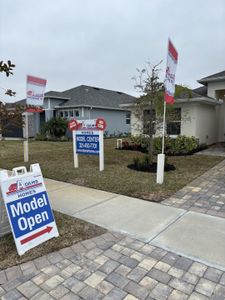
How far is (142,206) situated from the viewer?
4.50 m

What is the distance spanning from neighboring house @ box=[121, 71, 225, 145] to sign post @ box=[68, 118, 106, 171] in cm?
346

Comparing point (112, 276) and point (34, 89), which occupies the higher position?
point (34, 89)

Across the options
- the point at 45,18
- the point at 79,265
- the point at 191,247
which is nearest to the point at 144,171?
the point at 191,247

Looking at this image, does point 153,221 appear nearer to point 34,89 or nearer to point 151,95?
point 151,95

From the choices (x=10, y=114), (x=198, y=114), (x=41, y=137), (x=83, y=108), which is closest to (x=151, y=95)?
(x=10, y=114)

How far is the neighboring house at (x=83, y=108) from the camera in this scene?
2120cm

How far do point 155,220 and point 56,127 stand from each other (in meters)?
17.6

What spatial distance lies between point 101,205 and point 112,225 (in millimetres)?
897

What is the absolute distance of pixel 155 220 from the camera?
387cm

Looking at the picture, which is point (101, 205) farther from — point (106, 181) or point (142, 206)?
point (106, 181)

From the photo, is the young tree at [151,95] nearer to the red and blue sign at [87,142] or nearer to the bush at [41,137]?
the red and blue sign at [87,142]

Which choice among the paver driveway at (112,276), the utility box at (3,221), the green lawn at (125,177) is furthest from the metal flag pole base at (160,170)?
the utility box at (3,221)

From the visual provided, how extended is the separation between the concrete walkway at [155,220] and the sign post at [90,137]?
2.27 metres

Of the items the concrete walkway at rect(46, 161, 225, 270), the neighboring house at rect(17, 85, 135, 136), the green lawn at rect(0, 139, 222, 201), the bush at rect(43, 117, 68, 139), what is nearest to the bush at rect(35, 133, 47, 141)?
the bush at rect(43, 117, 68, 139)
